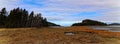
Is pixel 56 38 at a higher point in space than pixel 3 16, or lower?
lower

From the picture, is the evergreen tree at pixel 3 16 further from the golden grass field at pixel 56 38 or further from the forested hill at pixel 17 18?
the golden grass field at pixel 56 38

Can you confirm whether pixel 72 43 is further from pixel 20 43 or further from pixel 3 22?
pixel 3 22

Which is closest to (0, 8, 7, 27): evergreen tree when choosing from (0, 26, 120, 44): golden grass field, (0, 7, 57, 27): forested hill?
(0, 7, 57, 27): forested hill

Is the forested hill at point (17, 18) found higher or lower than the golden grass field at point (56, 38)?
higher

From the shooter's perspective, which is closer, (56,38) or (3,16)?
(56,38)

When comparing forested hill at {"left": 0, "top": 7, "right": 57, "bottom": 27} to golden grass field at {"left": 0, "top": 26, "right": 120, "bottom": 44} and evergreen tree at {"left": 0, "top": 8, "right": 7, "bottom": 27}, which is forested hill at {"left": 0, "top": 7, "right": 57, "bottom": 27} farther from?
golden grass field at {"left": 0, "top": 26, "right": 120, "bottom": 44}

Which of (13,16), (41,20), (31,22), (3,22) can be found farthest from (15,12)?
(41,20)

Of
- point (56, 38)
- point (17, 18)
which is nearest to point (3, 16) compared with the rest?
point (17, 18)

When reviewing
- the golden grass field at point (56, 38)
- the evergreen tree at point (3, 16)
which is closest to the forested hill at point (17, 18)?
the evergreen tree at point (3, 16)

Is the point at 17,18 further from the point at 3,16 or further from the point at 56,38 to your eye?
the point at 56,38

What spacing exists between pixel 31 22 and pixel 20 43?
309 ft

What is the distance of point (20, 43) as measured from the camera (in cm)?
2805

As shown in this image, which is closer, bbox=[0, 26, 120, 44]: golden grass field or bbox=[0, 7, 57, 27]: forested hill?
bbox=[0, 26, 120, 44]: golden grass field

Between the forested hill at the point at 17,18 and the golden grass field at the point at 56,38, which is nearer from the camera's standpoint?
the golden grass field at the point at 56,38
